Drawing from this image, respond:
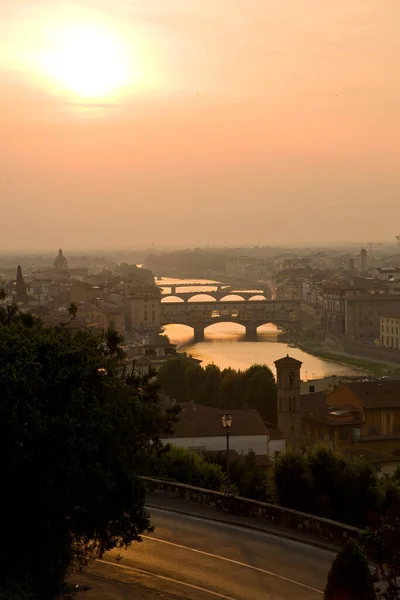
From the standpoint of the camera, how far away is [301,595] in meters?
5.02

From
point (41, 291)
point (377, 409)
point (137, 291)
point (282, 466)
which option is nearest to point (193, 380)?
point (377, 409)

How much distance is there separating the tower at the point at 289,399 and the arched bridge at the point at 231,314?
2562 cm

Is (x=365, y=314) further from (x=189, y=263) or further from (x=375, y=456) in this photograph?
(x=189, y=263)

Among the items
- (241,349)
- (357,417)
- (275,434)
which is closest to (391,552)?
(275,434)

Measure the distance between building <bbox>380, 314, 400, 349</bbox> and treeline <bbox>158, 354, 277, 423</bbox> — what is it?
16422 mm

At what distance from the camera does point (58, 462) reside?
4.50 metres

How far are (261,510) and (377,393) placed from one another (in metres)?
10.5

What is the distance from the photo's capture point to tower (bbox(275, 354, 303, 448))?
14820mm

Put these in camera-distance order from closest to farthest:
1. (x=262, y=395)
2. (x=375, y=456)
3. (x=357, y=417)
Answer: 1. (x=375, y=456)
2. (x=357, y=417)
3. (x=262, y=395)

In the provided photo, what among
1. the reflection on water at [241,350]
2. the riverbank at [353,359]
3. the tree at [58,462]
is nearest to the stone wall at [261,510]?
the tree at [58,462]

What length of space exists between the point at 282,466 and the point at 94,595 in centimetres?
239

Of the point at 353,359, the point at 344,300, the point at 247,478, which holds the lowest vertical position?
the point at 353,359

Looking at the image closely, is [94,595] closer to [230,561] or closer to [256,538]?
[230,561]

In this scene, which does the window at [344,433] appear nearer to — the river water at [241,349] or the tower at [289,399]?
the tower at [289,399]
